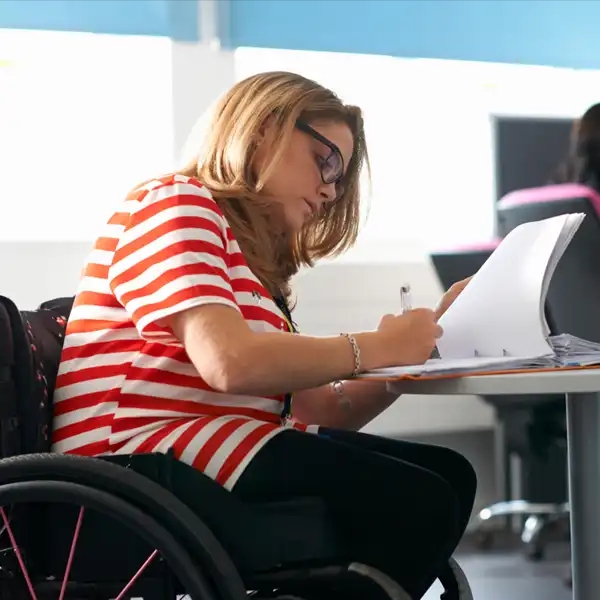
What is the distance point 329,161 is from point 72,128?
164 cm

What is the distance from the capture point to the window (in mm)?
2775

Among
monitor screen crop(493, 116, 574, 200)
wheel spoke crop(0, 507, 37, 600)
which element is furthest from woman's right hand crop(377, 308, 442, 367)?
monitor screen crop(493, 116, 574, 200)

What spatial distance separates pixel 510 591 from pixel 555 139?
1.46 meters

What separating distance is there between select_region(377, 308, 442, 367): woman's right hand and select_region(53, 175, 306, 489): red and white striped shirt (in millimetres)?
156

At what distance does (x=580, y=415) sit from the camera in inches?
49.3

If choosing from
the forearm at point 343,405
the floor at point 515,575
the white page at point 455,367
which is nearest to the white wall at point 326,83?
the floor at point 515,575

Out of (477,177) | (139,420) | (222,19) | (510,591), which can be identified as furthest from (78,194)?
(139,420)

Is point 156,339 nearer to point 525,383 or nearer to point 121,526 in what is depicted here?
point 121,526

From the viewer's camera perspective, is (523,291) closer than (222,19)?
Yes

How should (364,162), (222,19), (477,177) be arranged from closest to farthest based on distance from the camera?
(364,162) < (222,19) < (477,177)

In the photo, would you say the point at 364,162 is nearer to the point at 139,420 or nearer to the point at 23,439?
the point at 139,420

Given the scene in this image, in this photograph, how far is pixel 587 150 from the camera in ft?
7.98

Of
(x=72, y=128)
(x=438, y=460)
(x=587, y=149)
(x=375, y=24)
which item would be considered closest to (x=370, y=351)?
(x=438, y=460)

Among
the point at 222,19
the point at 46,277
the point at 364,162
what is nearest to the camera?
the point at 364,162
